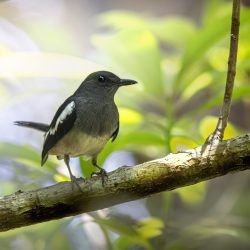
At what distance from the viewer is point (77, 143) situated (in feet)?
9.77

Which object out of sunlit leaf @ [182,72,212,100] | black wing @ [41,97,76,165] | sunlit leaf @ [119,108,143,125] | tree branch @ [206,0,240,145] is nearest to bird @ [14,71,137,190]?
black wing @ [41,97,76,165]

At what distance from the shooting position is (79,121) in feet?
9.96

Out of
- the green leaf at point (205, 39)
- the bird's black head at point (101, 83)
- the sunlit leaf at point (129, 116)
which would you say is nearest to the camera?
the green leaf at point (205, 39)

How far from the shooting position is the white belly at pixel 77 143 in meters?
2.95

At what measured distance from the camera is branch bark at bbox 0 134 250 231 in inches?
84.3

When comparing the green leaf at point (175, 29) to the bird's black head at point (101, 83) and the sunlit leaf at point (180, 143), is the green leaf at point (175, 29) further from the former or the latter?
the sunlit leaf at point (180, 143)

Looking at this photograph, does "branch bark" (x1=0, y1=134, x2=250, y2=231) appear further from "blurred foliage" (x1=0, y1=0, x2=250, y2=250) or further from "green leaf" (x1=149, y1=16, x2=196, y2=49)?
"green leaf" (x1=149, y1=16, x2=196, y2=49)

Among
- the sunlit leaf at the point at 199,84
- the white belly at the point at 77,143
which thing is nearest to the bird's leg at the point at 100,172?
the white belly at the point at 77,143

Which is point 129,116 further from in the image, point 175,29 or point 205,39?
point 175,29

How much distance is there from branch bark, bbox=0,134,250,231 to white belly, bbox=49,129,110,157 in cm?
72

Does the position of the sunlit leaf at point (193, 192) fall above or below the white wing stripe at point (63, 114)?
below

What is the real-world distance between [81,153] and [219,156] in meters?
1.06

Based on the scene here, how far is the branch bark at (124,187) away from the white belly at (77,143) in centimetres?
72

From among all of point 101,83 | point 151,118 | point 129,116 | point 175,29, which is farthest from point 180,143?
point 175,29
